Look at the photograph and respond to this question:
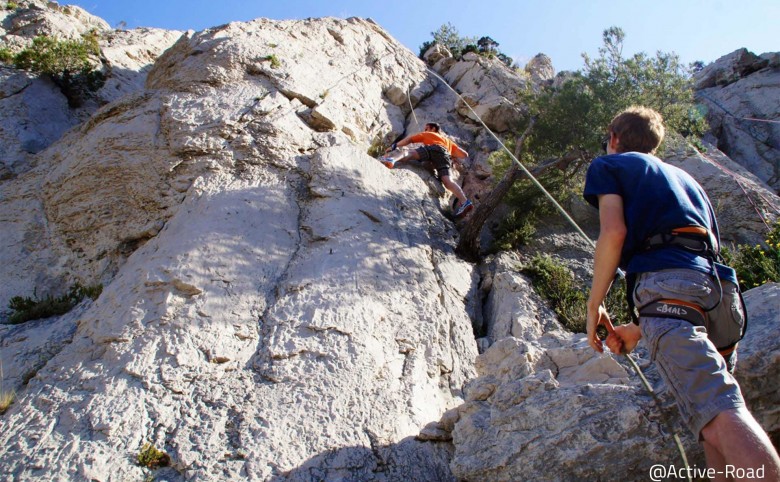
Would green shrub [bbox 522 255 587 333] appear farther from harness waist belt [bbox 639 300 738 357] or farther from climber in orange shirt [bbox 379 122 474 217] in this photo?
harness waist belt [bbox 639 300 738 357]

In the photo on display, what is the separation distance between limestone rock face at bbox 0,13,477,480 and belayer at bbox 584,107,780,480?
209cm

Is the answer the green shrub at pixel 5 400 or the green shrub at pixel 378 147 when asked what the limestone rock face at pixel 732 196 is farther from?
the green shrub at pixel 5 400

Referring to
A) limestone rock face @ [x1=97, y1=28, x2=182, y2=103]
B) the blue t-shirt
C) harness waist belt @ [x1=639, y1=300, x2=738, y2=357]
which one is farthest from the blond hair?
limestone rock face @ [x1=97, y1=28, x2=182, y2=103]

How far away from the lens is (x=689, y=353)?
8.28 feet

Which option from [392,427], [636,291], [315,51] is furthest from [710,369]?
[315,51]

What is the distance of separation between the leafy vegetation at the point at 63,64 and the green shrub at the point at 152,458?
349 inches

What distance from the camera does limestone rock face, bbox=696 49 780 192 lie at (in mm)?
12602

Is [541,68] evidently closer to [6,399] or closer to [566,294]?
[566,294]

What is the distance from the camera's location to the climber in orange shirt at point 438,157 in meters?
8.39

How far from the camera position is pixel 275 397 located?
4.51 meters

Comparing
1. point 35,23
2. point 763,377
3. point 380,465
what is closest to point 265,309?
point 380,465

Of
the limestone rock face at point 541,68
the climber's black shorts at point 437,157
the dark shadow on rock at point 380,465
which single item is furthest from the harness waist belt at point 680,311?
the limestone rock face at point 541,68

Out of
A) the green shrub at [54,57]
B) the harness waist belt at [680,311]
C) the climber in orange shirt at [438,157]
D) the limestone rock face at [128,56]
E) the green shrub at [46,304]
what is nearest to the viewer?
the harness waist belt at [680,311]

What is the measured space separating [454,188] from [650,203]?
5852 mm
